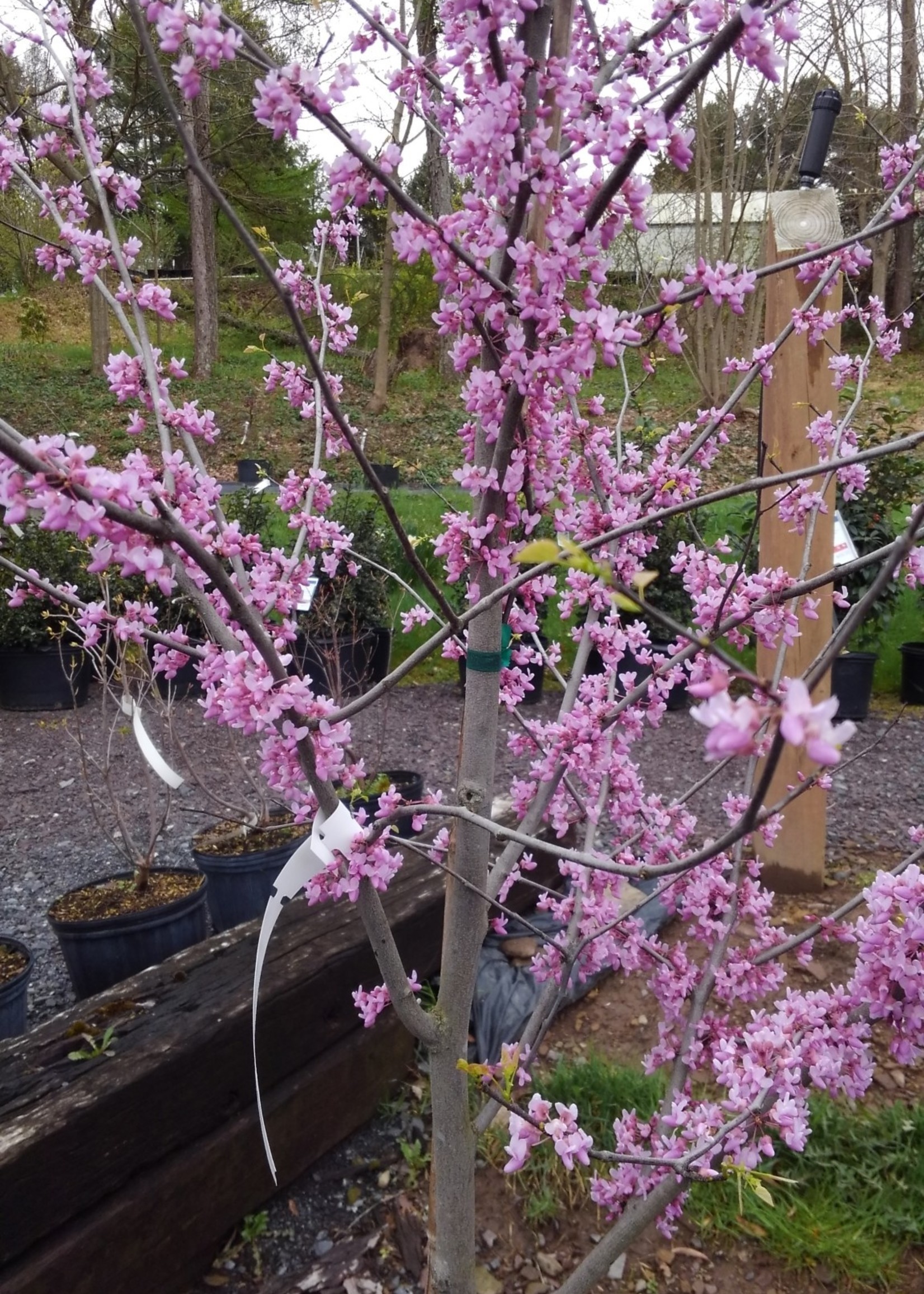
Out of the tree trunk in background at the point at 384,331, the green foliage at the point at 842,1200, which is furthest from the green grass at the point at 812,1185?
the tree trunk in background at the point at 384,331

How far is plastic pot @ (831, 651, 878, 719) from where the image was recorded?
229 inches

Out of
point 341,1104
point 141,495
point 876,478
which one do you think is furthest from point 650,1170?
point 876,478

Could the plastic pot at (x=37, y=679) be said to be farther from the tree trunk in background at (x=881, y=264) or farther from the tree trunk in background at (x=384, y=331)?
the tree trunk in background at (x=881, y=264)

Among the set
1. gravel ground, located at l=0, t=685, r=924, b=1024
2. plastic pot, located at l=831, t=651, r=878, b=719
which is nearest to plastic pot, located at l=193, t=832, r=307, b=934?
gravel ground, located at l=0, t=685, r=924, b=1024

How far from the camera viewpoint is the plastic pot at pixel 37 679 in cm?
→ 620

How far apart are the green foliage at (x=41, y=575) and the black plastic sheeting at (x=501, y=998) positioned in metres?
3.97

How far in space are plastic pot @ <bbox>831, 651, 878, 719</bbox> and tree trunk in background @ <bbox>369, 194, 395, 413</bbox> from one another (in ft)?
39.0

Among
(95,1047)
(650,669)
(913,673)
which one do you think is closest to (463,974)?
(95,1047)

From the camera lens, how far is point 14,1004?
2.66 meters

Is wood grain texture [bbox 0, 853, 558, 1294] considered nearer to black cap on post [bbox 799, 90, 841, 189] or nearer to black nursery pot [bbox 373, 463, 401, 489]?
black cap on post [bbox 799, 90, 841, 189]

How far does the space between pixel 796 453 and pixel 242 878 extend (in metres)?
2.53

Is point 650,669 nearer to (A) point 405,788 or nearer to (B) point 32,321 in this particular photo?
(A) point 405,788

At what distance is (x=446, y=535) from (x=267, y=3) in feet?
39.2

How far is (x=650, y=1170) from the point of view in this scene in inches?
69.1
